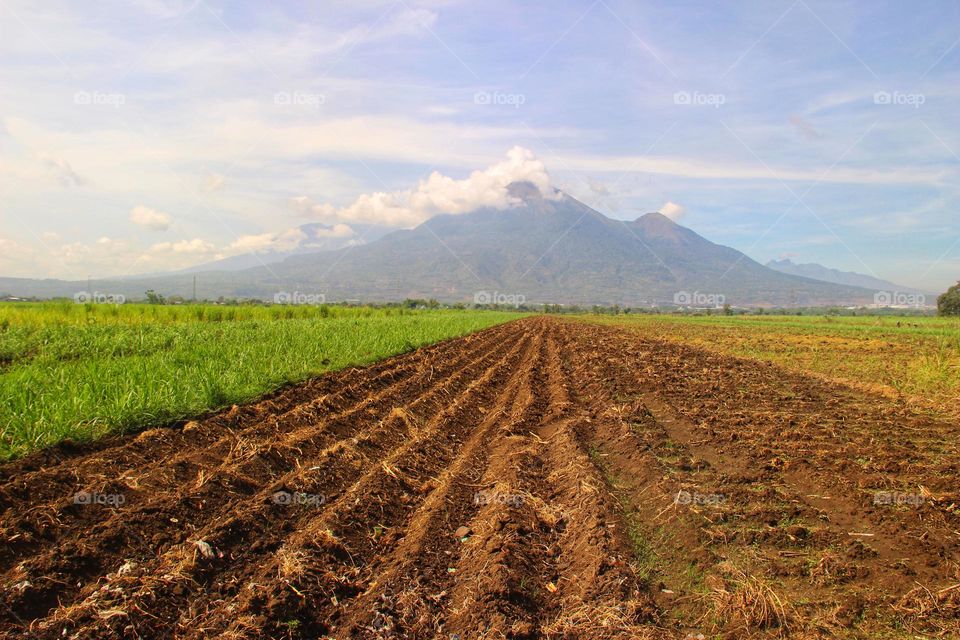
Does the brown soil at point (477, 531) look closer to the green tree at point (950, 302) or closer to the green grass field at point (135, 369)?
the green grass field at point (135, 369)

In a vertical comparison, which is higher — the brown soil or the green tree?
the green tree

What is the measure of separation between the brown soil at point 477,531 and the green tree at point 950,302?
8958 cm

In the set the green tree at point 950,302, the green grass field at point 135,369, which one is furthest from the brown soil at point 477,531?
the green tree at point 950,302

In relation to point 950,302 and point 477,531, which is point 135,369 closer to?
point 477,531

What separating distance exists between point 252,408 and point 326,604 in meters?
4.85

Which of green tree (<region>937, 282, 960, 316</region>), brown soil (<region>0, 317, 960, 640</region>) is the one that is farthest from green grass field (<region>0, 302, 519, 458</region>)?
green tree (<region>937, 282, 960, 316</region>)

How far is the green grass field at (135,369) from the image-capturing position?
5.79 metres

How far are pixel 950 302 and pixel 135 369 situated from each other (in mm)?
99712

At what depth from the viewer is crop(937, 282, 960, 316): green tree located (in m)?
76.4

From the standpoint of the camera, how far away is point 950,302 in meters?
77.9

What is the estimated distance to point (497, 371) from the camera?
48.3ft

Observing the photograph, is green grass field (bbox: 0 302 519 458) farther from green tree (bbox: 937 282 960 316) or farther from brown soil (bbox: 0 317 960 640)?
green tree (bbox: 937 282 960 316)

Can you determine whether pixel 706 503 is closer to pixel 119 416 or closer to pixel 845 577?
pixel 845 577

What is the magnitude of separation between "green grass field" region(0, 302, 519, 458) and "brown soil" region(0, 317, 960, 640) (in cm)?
42
